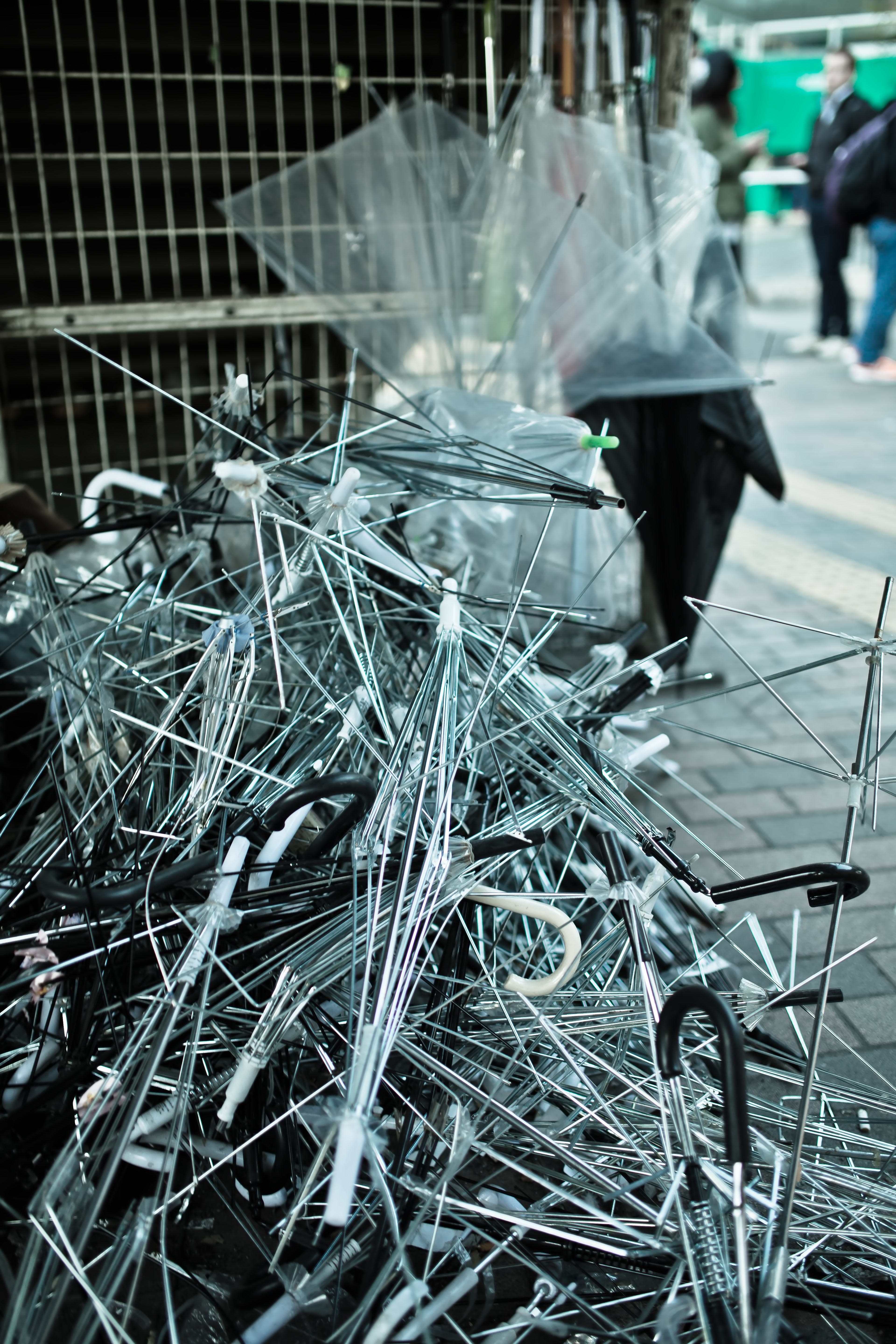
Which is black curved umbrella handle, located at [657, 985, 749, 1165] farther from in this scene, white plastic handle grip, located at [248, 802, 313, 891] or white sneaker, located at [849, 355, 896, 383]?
white sneaker, located at [849, 355, 896, 383]

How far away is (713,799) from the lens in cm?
330

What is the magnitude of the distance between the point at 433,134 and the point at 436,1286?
297cm

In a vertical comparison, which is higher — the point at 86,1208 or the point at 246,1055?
the point at 246,1055

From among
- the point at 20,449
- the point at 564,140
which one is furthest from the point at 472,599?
the point at 20,449

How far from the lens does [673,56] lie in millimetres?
3586

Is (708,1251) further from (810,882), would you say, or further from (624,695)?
(624,695)

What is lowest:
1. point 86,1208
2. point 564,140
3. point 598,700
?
point 86,1208

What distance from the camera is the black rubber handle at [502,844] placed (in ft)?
5.47

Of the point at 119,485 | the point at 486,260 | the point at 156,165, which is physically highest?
the point at 156,165

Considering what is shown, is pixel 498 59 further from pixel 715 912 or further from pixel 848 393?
pixel 848 393

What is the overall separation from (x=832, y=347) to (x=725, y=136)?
2.70 metres

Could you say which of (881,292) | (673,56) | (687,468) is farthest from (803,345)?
(687,468)

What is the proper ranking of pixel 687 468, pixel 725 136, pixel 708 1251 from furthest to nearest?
pixel 725 136 → pixel 687 468 → pixel 708 1251

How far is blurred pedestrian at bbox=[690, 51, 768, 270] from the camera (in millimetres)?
7234
